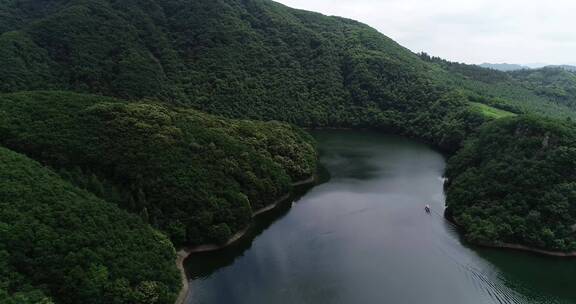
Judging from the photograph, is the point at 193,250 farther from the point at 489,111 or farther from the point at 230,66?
the point at 489,111

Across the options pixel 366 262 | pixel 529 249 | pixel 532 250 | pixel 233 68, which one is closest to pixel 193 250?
pixel 366 262

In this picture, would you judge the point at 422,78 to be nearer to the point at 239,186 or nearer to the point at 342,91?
the point at 342,91

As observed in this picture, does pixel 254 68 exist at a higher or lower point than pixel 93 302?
higher

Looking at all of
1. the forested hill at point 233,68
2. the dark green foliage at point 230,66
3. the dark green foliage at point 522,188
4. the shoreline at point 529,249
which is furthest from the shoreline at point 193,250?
the dark green foliage at point 230,66

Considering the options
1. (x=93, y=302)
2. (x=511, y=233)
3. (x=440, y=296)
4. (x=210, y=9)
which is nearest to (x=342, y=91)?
(x=210, y=9)

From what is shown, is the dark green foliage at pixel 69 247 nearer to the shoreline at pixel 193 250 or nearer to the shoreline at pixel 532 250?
the shoreline at pixel 193 250

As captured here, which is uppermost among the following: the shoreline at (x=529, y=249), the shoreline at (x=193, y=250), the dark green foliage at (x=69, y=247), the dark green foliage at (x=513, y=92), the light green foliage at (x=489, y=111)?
the dark green foliage at (x=513, y=92)

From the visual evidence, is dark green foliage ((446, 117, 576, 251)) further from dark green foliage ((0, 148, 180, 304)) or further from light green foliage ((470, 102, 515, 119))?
dark green foliage ((0, 148, 180, 304))
